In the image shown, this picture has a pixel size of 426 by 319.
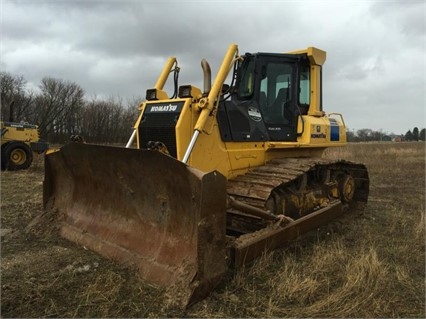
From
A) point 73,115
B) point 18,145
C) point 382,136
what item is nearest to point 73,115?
point 73,115

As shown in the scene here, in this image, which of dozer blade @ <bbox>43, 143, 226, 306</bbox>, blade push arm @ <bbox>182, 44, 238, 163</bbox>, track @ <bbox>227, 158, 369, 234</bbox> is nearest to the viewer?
dozer blade @ <bbox>43, 143, 226, 306</bbox>

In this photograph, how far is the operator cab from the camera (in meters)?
5.69

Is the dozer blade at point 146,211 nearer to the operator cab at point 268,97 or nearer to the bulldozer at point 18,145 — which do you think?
the operator cab at point 268,97

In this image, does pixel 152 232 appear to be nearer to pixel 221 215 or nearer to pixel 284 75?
pixel 221 215

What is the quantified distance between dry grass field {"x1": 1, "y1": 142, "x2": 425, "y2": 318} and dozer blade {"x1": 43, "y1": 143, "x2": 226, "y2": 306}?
0.65ft

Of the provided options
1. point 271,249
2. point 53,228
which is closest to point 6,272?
point 53,228

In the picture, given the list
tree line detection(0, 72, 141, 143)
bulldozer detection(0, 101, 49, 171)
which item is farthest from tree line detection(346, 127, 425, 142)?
bulldozer detection(0, 101, 49, 171)

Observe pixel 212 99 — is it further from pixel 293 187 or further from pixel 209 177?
pixel 293 187

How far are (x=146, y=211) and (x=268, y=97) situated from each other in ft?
9.12

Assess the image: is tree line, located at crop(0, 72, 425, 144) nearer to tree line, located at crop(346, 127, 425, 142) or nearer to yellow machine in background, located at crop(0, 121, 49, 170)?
yellow machine in background, located at crop(0, 121, 49, 170)

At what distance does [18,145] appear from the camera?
15375mm

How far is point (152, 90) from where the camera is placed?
584 cm

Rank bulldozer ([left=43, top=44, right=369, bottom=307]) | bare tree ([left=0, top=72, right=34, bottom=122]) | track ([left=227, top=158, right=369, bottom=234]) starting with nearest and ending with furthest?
bulldozer ([left=43, top=44, right=369, bottom=307]) < track ([left=227, top=158, right=369, bottom=234]) < bare tree ([left=0, top=72, right=34, bottom=122])

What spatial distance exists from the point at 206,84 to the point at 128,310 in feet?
9.39
